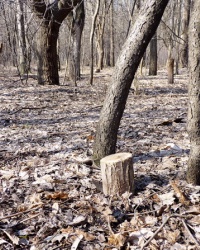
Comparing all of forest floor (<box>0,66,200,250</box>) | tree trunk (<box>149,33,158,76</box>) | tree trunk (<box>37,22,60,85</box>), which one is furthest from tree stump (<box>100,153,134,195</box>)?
tree trunk (<box>149,33,158,76</box>)

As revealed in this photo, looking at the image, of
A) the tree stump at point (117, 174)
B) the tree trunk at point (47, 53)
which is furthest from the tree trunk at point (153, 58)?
the tree stump at point (117, 174)

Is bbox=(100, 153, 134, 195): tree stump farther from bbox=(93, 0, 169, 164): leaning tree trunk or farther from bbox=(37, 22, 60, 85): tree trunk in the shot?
bbox=(37, 22, 60, 85): tree trunk

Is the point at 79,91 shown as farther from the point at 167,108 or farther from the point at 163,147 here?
the point at 163,147

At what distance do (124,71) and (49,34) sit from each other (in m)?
7.66

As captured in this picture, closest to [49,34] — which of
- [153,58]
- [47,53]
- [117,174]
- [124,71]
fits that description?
[47,53]

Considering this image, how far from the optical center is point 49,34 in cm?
1050

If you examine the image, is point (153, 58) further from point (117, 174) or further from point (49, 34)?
point (117, 174)

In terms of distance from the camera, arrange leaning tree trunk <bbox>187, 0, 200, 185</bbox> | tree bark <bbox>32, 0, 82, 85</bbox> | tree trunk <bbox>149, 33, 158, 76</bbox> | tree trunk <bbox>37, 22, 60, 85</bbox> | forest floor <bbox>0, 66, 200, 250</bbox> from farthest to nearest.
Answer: tree trunk <bbox>149, 33, 158, 76</bbox> < tree trunk <bbox>37, 22, 60, 85</bbox> < tree bark <bbox>32, 0, 82, 85</bbox> < leaning tree trunk <bbox>187, 0, 200, 185</bbox> < forest floor <bbox>0, 66, 200, 250</bbox>

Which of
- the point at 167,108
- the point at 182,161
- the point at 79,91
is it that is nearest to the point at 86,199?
the point at 182,161

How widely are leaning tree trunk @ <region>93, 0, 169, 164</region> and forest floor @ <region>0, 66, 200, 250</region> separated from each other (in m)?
0.45

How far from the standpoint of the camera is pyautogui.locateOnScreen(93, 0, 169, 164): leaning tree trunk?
3328 mm

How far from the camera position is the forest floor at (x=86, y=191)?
8.87ft

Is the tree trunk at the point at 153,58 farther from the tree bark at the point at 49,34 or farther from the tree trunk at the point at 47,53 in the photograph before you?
the tree trunk at the point at 47,53

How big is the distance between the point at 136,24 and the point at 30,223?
7.97 ft
